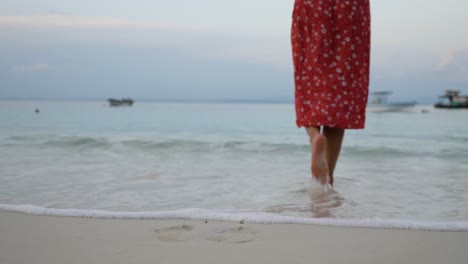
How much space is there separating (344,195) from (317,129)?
50cm

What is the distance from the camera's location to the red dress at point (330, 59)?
8.77 ft

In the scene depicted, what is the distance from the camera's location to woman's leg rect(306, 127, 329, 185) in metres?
2.47

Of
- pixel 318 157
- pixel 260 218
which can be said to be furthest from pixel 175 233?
pixel 318 157

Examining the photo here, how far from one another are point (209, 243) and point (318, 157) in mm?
976

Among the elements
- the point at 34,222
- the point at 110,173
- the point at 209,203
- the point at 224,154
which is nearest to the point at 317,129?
the point at 209,203

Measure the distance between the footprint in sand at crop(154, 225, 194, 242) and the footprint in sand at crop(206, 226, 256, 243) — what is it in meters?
0.10

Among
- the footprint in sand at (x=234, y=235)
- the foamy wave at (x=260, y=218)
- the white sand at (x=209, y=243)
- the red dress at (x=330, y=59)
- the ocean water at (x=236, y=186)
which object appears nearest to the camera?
the white sand at (x=209, y=243)

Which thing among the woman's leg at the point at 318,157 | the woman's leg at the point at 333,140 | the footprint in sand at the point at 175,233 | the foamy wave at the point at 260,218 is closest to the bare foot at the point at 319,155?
the woman's leg at the point at 318,157

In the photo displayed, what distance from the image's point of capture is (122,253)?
1.58 metres

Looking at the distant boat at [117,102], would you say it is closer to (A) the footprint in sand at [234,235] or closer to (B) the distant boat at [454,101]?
(B) the distant boat at [454,101]

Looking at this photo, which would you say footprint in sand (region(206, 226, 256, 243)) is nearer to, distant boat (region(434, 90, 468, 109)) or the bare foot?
the bare foot

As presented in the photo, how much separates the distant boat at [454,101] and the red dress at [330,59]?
48.8 metres

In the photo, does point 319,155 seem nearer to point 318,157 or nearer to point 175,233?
point 318,157

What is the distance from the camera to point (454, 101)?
155ft
